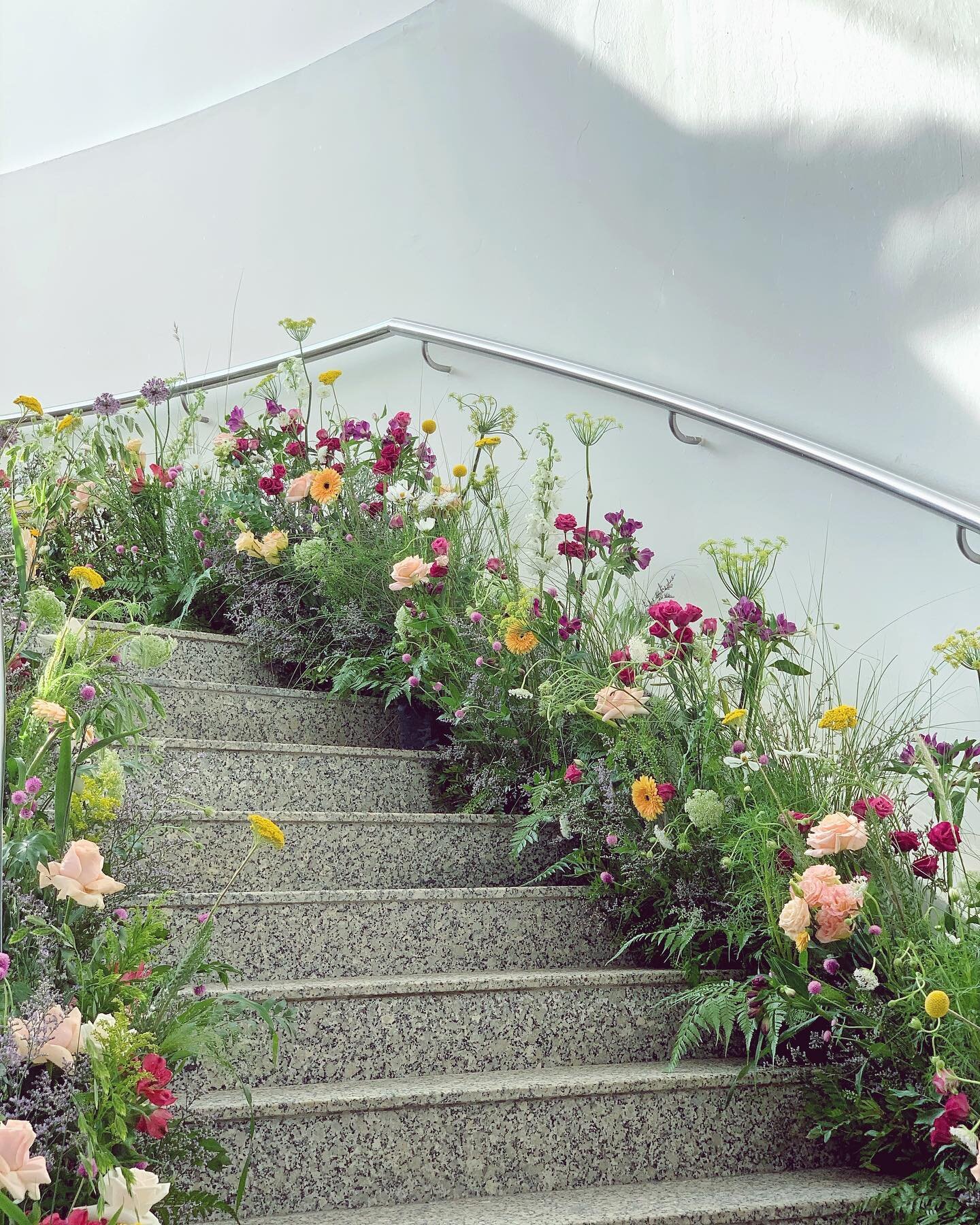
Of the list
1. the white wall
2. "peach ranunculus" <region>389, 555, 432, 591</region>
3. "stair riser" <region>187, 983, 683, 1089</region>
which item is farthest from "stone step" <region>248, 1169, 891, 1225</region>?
"peach ranunculus" <region>389, 555, 432, 591</region>

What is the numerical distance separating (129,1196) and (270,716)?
1.91m

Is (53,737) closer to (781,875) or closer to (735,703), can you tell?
(781,875)

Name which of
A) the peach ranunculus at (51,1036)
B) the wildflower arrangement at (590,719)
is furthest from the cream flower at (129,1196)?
the peach ranunculus at (51,1036)

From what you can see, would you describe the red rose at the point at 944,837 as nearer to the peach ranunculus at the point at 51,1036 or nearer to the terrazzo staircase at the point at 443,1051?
the terrazzo staircase at the point at 443,1051

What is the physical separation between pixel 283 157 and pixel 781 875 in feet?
12.0

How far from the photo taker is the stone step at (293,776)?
2.59 m

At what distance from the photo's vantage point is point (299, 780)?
274cm

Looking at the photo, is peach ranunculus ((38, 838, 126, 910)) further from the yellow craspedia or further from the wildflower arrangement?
the yellow craspedia

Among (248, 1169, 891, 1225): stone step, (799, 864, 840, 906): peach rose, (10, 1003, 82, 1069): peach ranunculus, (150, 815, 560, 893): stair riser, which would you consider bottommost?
(248, 1169, 891, 1225): stone step

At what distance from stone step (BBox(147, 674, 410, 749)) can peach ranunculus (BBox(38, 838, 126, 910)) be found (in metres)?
1.31

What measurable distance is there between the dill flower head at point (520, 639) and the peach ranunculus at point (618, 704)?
0.32 meters

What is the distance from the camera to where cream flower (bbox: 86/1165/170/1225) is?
119 centimetres

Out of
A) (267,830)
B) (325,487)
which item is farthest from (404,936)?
(325,487)

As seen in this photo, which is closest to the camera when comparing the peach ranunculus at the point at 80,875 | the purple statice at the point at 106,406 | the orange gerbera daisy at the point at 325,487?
the peach ranunculus at the point at 80,875
